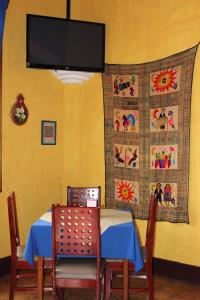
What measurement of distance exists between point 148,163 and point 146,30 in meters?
1.49

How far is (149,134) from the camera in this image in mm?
4121

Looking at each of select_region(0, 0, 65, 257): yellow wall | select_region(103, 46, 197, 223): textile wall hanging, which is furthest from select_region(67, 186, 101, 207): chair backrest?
select_region(0, 0, 65, 257): yellow wall

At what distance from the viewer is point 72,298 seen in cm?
343

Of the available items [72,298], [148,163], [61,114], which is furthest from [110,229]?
[61,114]

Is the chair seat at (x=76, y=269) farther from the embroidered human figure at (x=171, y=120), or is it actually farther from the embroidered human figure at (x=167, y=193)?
the embroidered human figure at (x=171, y=120)

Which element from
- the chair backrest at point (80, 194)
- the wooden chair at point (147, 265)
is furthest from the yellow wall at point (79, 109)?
the wooden chair at point (147, 265)

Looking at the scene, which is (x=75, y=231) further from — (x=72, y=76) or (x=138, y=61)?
(x=138, y=61)

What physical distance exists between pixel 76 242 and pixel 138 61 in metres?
2.31

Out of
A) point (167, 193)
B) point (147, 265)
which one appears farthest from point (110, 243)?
point (167, 193)

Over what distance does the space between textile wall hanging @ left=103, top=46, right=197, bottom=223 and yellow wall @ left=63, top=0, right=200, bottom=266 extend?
0.09 m

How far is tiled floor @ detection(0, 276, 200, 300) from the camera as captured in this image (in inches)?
136

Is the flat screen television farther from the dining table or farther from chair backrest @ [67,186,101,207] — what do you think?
the dining table

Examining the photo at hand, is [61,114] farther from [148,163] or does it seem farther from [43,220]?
[43,220]

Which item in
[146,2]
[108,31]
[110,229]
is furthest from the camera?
[108,31]
